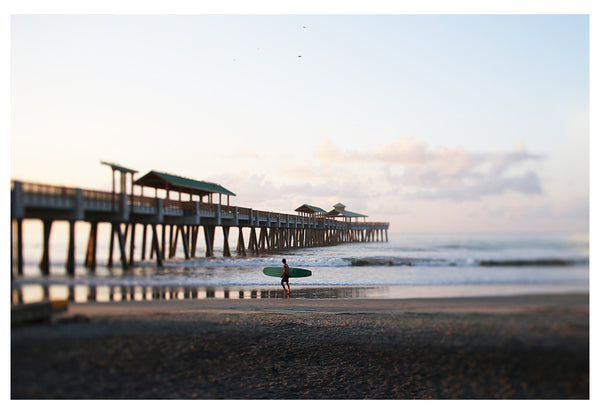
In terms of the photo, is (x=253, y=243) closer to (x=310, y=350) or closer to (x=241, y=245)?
(x=241, y=245)

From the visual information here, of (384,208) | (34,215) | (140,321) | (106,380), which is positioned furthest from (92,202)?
(384,208)

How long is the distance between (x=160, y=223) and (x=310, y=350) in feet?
16.1

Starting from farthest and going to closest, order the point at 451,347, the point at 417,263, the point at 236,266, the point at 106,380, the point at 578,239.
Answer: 1. the point at 417,263
2. the point at 451,347
3. the point at 236,266
4. the point at 578,239
5. the point at 106,380

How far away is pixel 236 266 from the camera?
760 cm

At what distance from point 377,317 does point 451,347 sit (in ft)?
6.02

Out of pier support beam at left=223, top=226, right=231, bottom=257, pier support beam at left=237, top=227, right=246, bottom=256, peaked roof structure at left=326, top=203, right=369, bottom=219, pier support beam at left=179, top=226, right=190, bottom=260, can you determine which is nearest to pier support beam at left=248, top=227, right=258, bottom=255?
pier support beam at left=237, top=227, right=246, bottom=256

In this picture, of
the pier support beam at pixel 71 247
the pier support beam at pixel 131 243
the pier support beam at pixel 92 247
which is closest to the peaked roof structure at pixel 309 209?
the pier support beam at pixel 131 243

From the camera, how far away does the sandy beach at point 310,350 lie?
5.12 meters

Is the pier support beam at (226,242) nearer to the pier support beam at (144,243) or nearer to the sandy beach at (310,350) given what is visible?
the sandy beach at (310,350)

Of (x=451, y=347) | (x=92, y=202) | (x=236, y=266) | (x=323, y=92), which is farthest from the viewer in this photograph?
(x=451, y=347)

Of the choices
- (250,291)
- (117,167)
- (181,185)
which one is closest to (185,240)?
(181,185)

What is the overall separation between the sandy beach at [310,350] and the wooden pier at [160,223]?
101cm

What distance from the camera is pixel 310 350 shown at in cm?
841
